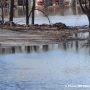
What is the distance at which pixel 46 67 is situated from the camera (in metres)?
15.6

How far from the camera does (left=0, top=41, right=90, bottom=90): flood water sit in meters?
12.2

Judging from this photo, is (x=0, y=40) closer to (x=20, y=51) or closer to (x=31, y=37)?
(x=31, y=37)

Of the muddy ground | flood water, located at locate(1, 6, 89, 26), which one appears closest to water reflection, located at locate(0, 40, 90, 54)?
the muddy ground

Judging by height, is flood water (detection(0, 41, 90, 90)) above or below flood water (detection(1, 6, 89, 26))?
above

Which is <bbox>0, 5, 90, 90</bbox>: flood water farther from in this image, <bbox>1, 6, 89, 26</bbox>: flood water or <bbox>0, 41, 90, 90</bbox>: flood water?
<bbox>1, 6, 89, 26</bbox>: flood water

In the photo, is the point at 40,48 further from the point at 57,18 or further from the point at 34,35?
the point at 57,18

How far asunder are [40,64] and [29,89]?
4.80 meters

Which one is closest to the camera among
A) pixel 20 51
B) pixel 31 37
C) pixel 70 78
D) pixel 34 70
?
pixel 70 78

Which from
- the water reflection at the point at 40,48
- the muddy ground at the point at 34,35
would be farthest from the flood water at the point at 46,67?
the muddy ground at the point at 34,35

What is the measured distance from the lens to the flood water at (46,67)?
1223 cm

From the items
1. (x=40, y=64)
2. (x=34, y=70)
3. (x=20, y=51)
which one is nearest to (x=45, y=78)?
(x=34, y=70)

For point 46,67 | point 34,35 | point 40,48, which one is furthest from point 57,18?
point 46,67

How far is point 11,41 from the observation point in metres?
23.8

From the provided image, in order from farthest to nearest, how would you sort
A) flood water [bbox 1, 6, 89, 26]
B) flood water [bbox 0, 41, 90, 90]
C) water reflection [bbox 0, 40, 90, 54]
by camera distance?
flood water [bbox 1, 6, 89, 26], water reflection [bbox 0, 40, 90, 54], flood water [bbox 0, 41, 90, 90]
